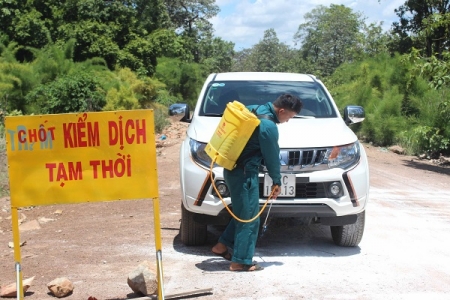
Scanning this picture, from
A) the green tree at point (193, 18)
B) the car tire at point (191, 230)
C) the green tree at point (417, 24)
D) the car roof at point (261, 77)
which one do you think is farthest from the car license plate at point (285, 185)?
the green tree at point (193, 18)

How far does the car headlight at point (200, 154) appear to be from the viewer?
5413mm

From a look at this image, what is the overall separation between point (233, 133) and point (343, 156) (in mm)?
1269

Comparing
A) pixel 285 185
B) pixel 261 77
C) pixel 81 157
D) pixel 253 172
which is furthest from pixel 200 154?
pixel 261 77

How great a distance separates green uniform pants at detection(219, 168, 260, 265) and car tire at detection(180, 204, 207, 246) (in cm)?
71

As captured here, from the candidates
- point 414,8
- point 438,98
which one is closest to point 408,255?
point 438,98

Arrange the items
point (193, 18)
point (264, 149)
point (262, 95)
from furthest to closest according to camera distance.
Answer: point (193, 18) → point (262, 95) → point (264, 149)

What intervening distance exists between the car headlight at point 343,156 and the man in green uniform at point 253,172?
702 millimetres

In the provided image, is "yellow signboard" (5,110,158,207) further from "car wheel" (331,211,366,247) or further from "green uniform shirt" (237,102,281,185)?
"car wheel" (331,211,366,247)

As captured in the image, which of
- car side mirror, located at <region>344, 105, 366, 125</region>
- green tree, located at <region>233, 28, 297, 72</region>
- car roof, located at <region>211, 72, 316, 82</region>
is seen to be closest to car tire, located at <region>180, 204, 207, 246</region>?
car roof, located at <region>211, 72, 316, 82</region>

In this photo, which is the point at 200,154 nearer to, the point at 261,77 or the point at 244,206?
the point at 244,206

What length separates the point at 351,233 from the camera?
19.0 ft

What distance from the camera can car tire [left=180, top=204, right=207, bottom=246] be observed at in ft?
18.6

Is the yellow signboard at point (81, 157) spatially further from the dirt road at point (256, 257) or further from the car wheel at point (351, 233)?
the car wheel at point (351, 233)

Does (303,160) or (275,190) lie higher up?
(303,160)
